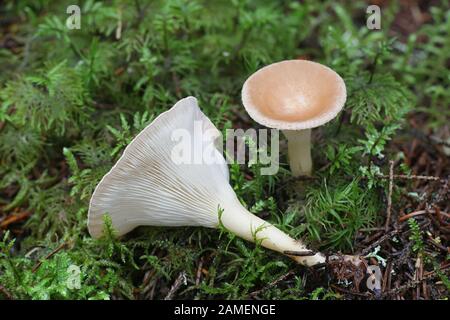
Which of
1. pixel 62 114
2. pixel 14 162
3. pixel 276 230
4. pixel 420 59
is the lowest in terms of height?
pixel 276 230

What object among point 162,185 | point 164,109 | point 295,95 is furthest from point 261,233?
point 164,109

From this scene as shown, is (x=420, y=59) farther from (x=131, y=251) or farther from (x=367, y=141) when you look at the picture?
(x=131, y=251)

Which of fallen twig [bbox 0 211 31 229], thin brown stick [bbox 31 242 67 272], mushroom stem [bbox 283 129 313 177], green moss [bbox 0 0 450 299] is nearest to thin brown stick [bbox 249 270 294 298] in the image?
green moss [bbox 0 0 450 299]

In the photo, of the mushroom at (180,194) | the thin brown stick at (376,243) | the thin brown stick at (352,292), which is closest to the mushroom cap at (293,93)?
the mushroom at (180,194)

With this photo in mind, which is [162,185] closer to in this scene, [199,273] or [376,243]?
[199,273]

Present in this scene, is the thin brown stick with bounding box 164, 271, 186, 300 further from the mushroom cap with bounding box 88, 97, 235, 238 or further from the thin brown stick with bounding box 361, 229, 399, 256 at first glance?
the thin brown stick with bounding box 361, 229, 399, 256

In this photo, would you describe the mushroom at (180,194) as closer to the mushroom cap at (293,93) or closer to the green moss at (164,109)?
the green moss at (164,109)
